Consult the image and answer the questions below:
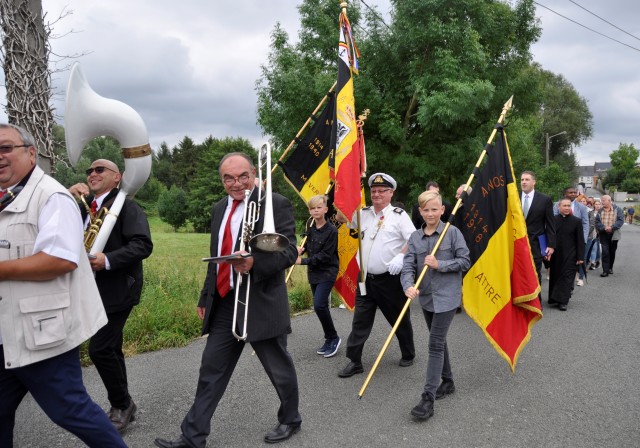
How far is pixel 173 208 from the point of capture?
3978cm

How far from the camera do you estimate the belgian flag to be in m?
4.61

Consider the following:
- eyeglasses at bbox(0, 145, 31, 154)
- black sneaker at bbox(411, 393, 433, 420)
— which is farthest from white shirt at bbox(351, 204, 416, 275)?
eyeglasses at bbox(0, 145, 31, 154)

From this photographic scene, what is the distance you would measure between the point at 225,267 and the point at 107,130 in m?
1.29

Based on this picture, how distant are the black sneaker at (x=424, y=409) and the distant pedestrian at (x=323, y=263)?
5.72 feet

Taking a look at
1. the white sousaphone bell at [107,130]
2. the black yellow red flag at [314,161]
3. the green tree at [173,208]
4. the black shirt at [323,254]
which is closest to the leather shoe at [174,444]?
the white sousaphone bell at [107,130]

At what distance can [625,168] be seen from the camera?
317ft

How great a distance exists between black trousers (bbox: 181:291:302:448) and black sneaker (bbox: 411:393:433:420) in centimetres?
92

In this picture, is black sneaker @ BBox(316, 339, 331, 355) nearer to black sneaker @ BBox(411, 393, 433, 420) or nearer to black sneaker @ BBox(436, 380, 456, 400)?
black sneaker @ BBox(436, 380, 456, 400)

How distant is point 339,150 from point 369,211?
80cm

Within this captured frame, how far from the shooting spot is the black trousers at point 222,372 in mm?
3338

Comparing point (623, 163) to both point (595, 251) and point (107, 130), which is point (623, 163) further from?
point (107, 130)

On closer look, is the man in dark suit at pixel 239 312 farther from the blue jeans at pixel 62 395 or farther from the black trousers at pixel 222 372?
the blue jeans at pixel 62 395

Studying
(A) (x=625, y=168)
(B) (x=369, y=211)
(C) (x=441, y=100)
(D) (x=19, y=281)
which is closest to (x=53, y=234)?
(D) (x=19, y=281)

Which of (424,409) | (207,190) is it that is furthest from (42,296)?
(207,190)
